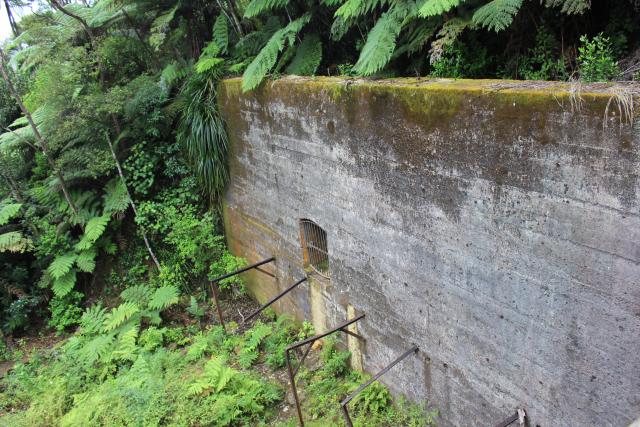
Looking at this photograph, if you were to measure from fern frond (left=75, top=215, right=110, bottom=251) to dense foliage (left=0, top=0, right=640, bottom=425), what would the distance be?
0.02 metres

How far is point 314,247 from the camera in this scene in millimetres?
5805

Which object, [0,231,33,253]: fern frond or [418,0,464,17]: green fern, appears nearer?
[418,0,464,17]: green fern

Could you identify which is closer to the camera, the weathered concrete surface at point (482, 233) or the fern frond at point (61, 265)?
the weathered concrete surface at point (482, 233)

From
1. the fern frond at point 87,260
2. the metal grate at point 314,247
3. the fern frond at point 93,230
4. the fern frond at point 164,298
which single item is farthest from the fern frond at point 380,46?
the fern frond at point 87,260

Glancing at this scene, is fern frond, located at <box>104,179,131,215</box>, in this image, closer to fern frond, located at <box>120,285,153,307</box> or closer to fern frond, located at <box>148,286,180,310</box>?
fern frond, located at <box>120,285,153,307</box>

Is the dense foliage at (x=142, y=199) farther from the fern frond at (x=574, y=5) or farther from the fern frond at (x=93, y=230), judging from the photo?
the fern frond at (x=574, y=5)

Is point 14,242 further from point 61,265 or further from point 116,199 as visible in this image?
point 116,199

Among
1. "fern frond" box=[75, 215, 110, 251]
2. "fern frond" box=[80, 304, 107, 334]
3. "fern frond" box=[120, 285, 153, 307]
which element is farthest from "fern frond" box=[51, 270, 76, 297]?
"fern frond" box=[120, 285, 153, 307]

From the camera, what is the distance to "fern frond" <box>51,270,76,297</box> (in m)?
7.88

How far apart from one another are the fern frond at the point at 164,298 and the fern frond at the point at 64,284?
66.6 inches

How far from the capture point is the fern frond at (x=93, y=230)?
25.2ft

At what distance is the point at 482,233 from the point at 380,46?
1.90 metres

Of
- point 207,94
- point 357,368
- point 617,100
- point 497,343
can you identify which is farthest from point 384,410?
point 207,94

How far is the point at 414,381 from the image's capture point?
4.48 meters
